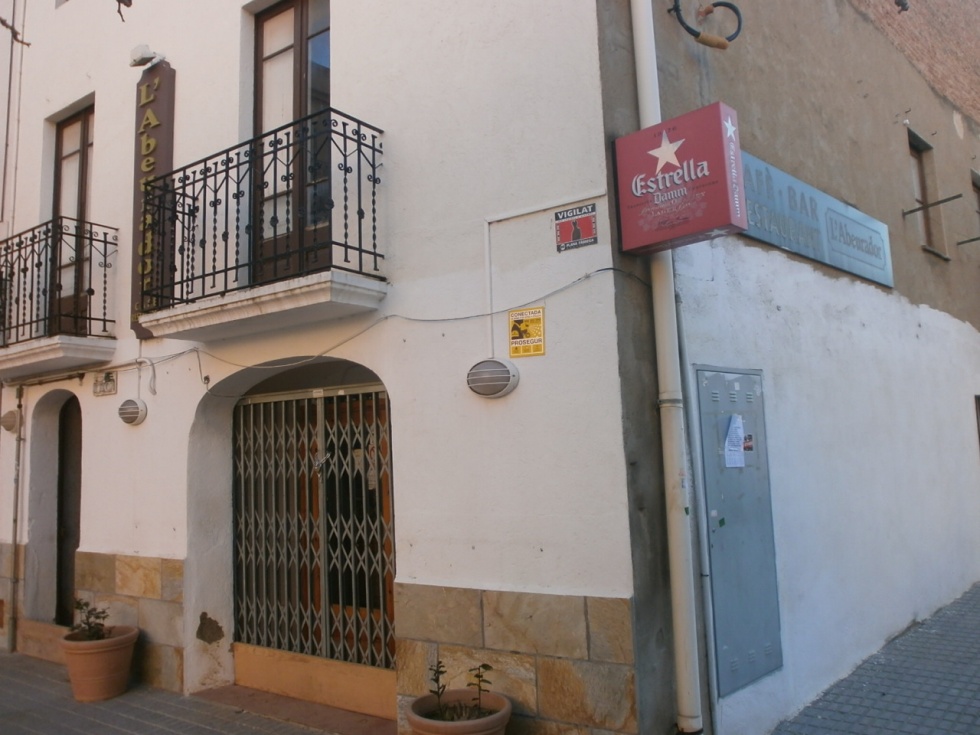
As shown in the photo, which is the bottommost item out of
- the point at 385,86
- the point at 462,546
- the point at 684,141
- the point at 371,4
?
the point at 462,546

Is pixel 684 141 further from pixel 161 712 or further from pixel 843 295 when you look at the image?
pixel 161 712

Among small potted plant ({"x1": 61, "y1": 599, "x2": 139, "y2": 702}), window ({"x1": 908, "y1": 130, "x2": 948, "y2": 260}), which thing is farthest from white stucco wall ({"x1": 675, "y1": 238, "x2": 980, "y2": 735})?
small potted plant ({"x1": 61, "y1": 599, "x2": 139, "y2": 702})

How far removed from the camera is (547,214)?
15.3 ft

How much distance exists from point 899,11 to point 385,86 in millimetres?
6582

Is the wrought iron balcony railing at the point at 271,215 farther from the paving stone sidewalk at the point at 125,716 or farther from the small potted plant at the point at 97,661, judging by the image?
the paving stone sidewalk at the point at 125,716

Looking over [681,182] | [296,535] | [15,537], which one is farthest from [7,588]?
[681,182]

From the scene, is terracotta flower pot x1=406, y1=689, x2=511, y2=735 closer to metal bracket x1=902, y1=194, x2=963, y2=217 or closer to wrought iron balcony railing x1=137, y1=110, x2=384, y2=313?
wrought iron balcony railing x1=137, y1=110, x2=384, y2=313

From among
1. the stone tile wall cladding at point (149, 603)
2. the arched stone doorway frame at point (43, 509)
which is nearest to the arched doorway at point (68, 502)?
the arched stone doorway frame at point (43, 509)

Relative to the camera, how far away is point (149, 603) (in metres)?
6.60

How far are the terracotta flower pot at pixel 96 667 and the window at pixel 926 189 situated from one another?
29.3 feet

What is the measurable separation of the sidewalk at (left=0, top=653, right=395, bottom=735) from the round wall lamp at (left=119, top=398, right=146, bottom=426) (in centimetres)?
216

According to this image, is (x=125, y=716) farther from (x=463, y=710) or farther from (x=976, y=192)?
(x=976, y=192)

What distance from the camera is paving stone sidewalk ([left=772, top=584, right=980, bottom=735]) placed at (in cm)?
505

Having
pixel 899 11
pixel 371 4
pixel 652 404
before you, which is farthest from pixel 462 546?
pixel 899 11
